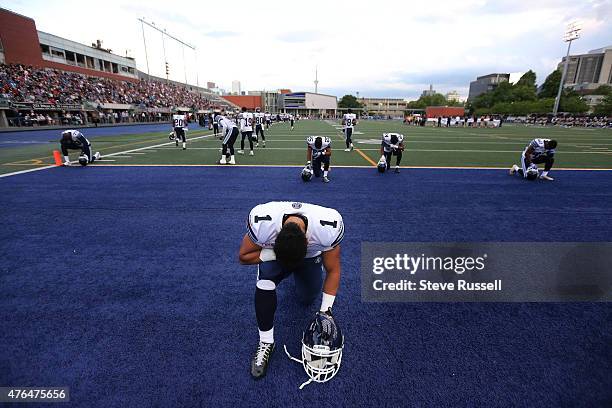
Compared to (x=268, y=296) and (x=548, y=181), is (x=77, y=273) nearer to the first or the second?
(x=268, y=296)

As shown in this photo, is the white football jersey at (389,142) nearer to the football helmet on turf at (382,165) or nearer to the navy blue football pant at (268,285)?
the football helmet on turf at (382,165)

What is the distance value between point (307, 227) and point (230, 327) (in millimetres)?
1217

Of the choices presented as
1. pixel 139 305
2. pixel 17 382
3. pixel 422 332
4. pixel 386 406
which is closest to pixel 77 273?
pixel 139 305

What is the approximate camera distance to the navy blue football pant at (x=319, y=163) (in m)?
8.05

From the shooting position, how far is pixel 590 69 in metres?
116

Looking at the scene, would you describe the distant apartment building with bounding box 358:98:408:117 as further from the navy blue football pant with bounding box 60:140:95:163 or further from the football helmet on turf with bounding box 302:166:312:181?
the football helmet on turf with bounding box 302:166:312:181

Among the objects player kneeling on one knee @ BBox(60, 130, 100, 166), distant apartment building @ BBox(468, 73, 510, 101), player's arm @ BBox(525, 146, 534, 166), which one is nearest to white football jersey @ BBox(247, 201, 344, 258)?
player's arm @ BBox(525, 146, 534, 166)

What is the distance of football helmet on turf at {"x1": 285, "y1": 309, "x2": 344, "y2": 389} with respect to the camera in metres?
2.15

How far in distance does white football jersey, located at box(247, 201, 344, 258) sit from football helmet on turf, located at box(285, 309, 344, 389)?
578 millimetres

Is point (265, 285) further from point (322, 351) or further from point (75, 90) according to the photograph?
point (75, 90)

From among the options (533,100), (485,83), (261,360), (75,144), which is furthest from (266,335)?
(485,83)

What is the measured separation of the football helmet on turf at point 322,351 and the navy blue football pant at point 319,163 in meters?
6.16

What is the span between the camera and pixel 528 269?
11.8 ft

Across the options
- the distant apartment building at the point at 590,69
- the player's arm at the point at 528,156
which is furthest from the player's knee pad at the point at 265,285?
the distant apartment building at the point at 590,69
